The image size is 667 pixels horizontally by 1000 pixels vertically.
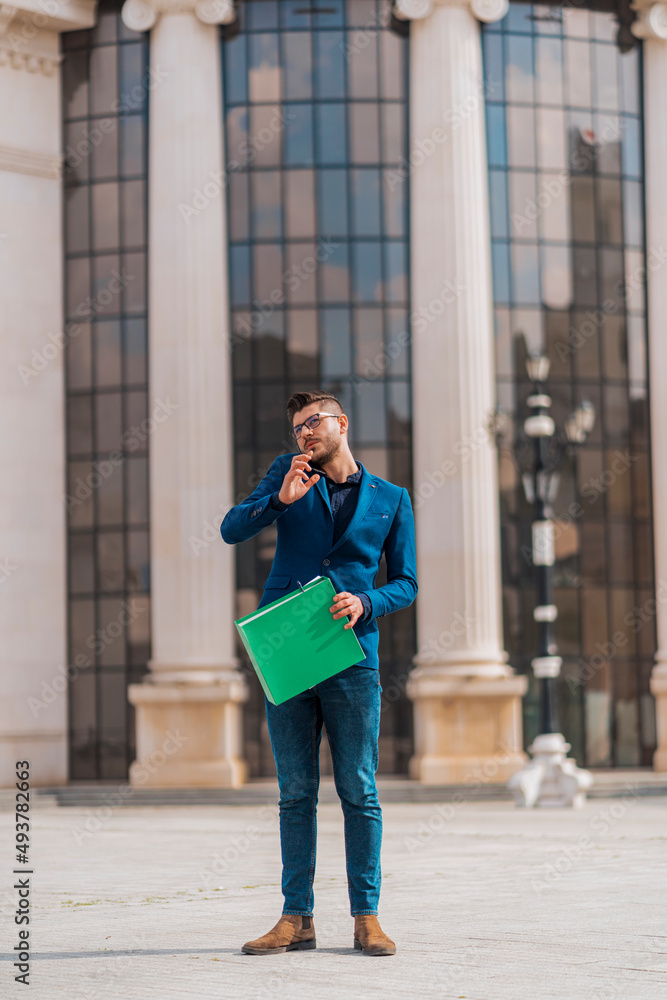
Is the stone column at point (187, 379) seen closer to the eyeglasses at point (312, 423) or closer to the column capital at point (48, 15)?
the column capital at point (48, 15)

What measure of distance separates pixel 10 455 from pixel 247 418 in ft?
14.6

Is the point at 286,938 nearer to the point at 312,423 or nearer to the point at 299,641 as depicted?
the point at 299,641

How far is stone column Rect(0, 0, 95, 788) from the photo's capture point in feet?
88.3

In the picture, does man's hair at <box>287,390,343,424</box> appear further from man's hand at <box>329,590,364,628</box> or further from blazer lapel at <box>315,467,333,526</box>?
man's hand at <box>329,590,364,628</box>

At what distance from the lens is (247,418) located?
26719mm

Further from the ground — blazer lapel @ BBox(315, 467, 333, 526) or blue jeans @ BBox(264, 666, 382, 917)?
blazer lapel @ BBox(315, 467, 333, 526)

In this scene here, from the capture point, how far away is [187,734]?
2494cm

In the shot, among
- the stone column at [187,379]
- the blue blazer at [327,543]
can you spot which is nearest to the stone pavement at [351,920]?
the blue blazer at [327,543]

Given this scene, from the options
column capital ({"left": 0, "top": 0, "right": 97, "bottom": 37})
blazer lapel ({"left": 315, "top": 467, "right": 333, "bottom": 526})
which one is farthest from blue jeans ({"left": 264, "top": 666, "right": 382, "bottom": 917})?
column capital ({"left": 0, "top": 0, "right": 97, "bottom": 37})

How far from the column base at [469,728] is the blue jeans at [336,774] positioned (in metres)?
18.7

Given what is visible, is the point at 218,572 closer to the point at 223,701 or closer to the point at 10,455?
the point at 223,701

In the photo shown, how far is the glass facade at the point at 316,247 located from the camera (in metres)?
26.7

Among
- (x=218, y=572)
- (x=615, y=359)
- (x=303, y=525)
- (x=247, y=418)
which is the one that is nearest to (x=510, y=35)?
(x=615, y=359)

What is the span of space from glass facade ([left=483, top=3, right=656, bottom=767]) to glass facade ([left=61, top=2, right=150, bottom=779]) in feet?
21.8
